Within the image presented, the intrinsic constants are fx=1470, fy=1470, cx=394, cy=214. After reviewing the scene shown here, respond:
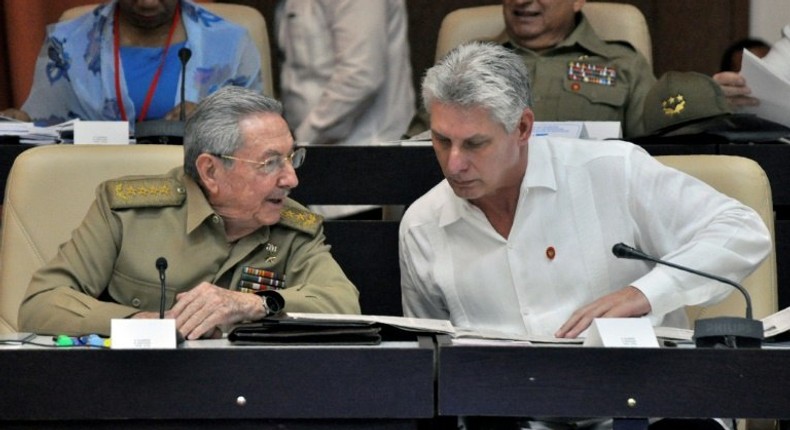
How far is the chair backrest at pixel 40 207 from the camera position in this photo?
3.04 meters

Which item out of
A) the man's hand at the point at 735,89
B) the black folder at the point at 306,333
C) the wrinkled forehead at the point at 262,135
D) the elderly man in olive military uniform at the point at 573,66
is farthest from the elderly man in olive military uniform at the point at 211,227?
the man's hand at the point at 735,89

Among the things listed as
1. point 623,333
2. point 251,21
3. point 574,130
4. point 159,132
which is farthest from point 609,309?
point 251,21

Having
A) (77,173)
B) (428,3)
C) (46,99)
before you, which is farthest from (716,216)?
(428,3)

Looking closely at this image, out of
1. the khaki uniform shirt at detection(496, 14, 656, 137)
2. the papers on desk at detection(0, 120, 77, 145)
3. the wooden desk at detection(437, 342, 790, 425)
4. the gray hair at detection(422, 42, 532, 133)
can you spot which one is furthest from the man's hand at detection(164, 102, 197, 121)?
the wooden desk at detection(437, 342, 790, 425)

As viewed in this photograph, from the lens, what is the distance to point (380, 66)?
4320 millimetres

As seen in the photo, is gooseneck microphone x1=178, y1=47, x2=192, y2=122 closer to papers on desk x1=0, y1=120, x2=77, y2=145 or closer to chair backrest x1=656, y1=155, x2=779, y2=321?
papers on desk x1=0, y1=120, x2=77, y2=145

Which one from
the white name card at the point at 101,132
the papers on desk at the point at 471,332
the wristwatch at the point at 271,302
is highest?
the white name card at the point at 101,132

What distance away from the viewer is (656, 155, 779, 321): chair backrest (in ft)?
9.73

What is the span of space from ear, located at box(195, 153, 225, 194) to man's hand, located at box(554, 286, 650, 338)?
0.74 meters

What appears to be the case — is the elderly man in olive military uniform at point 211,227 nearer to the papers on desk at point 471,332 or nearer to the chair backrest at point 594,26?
the papers on desk at point 471,332

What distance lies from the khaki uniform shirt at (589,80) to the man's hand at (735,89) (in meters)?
0.27

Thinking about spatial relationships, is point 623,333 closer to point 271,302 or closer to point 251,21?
point 271,302

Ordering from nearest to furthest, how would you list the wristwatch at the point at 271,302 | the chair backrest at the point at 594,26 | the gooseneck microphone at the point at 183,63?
the wristwatch at the point at 271,302
the gooseneck microphone at the point at 183,63
the chair backrest at the point at 594,26

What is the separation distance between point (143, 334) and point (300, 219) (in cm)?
83
